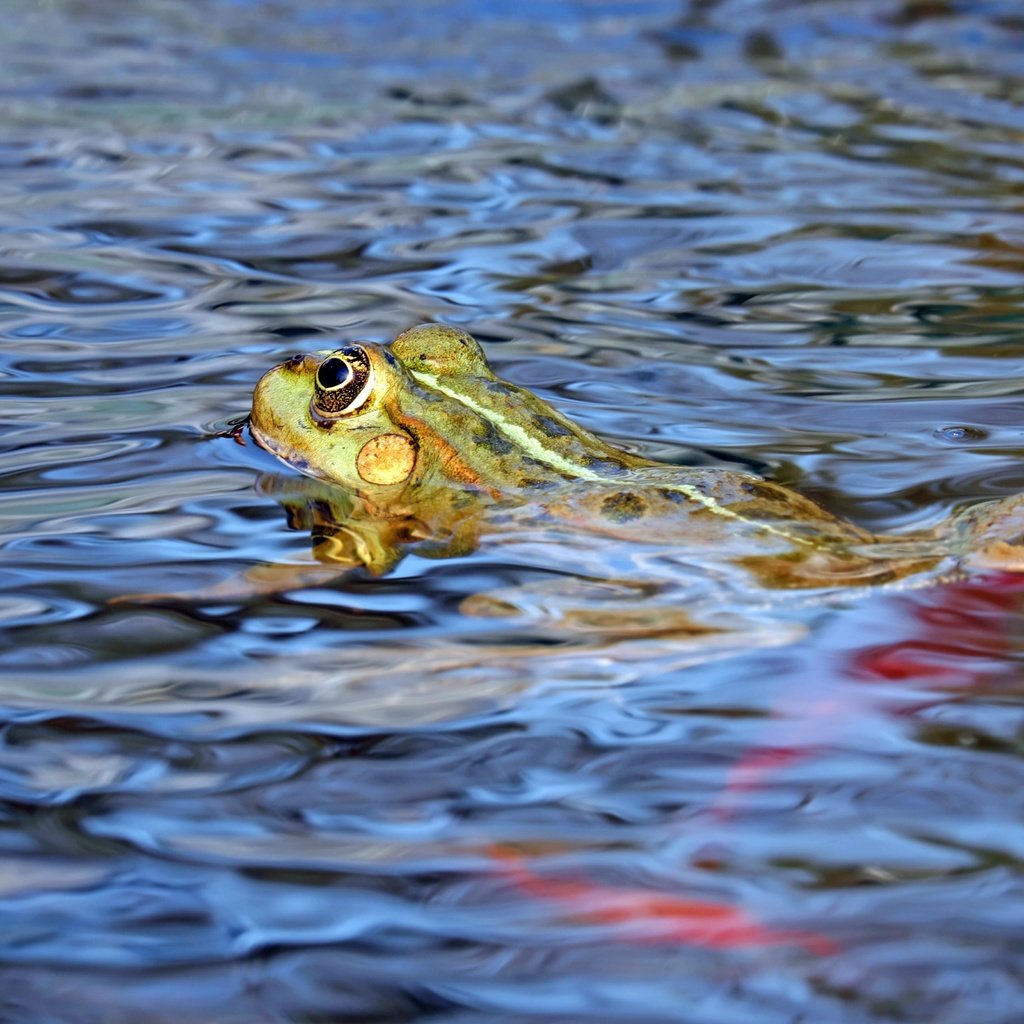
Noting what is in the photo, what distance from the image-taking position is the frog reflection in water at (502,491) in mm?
3846

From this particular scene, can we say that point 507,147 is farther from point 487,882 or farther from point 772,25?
point 487,882

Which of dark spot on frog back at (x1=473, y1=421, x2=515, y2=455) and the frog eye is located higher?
the frog eye

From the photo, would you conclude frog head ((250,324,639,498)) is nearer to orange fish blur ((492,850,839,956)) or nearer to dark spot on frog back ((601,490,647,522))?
dark spot on frog back ((601,490,647,522))

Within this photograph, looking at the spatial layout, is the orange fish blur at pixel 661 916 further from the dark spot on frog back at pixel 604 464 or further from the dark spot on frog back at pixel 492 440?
the dark spot on frog back at pixel 492 440

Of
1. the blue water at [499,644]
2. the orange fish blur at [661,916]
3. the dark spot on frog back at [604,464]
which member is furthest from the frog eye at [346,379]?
the orange fish blur at [661,916]

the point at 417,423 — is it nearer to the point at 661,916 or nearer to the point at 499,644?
the point at 499,644

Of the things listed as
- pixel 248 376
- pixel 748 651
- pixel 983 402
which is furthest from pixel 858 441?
pixel 248 376

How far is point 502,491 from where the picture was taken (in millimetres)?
4285

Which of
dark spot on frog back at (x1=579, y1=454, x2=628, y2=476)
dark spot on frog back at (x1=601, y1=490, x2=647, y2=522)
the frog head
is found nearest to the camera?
dark spot on frog back at (x1=601, y1=490, x2=647, y2=522)

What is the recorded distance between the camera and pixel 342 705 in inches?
130

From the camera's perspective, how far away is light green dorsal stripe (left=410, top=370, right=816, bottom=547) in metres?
3.94

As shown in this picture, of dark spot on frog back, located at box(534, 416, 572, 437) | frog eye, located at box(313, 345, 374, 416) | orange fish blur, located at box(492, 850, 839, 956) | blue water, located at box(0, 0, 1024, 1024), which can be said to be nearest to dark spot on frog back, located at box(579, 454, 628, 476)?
dark spot on frog back, located at box(534, 416, 572, 437)

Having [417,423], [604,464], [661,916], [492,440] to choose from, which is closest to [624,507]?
[604,464]

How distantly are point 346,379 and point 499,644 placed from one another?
1.25 metres
